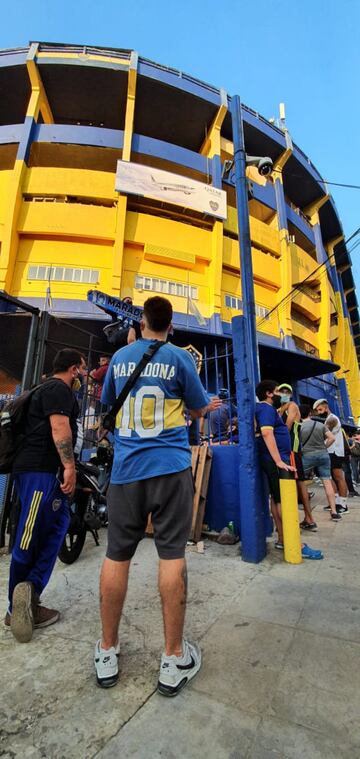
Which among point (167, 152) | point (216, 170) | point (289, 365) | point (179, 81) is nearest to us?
point (289, 365)

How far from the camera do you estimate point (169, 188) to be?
15.2 metres

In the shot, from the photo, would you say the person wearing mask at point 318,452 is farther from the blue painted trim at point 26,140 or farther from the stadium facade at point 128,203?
the blue painted trim at point 26,140

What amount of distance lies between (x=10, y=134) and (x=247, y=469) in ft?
60.8

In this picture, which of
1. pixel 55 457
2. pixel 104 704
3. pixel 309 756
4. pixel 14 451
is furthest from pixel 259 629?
pixel 14 451

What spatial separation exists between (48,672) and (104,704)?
1.35ft

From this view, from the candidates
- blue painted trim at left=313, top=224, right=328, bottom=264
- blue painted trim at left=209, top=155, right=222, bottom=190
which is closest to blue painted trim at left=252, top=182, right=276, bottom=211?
blue painted trim at left=209, top=155, right=222, bottom=190

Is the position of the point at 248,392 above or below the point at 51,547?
above

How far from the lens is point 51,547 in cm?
226

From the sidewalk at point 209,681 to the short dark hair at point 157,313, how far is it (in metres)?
1.76

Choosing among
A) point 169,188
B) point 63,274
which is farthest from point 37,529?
point 169,188

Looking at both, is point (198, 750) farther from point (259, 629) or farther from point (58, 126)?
point (58, 126)

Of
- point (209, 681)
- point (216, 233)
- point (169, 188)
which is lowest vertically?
point (209, 681)

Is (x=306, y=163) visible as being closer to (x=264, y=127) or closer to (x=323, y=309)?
(x=264, y=127)

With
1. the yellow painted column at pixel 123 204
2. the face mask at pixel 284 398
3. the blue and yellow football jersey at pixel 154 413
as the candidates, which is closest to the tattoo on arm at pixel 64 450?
the blue and yellow football jersey at pixel 154 413
